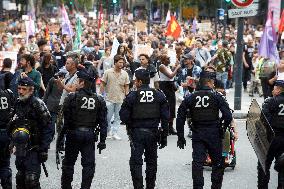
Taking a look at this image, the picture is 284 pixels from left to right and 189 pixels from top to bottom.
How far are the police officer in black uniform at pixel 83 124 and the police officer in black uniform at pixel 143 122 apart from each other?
1.61 ft

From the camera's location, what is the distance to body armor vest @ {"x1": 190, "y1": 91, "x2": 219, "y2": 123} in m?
10.1

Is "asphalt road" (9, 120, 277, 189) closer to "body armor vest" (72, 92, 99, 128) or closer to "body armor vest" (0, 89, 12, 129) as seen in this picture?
"body armor vest" (72, 92, 99, 128)

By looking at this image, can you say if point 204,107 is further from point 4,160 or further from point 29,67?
point 29,67

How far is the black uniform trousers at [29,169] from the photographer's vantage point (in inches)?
369

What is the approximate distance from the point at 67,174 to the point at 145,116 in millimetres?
1275

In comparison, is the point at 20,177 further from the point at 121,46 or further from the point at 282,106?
the point at 121,46

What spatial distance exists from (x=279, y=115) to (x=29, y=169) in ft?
10.4

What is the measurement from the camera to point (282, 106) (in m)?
9.92

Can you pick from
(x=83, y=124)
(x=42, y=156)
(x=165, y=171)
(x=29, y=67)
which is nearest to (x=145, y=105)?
(x=83, y=124)

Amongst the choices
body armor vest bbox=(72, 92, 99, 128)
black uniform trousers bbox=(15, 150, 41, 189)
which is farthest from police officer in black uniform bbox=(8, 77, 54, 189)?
body armor vest bbox=(72, 92, 99, 128)

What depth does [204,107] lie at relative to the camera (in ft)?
33.3

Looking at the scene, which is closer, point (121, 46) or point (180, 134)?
point (180, 134)

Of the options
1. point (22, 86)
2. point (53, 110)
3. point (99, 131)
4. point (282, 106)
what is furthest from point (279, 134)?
point (53, 110)

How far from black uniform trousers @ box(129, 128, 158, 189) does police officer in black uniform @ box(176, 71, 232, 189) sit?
443 millimetres
